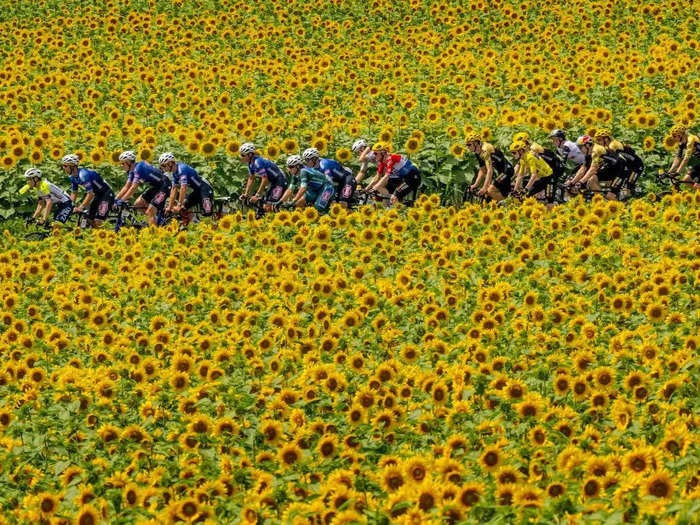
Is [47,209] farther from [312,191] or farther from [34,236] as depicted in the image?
[312,191]

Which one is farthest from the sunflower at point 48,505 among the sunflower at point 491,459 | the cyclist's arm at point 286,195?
the cyclist's arm at point 286,195

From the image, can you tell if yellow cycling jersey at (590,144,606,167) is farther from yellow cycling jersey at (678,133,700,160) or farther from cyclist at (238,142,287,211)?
cyclist at (238,142,287,211)

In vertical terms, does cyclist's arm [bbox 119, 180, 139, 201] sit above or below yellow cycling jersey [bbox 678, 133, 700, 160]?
below

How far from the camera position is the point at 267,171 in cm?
1662

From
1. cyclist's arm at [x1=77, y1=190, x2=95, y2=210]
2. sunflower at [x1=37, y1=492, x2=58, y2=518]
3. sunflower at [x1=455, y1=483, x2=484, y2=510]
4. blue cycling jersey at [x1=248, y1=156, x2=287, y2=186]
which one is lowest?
sunflower at [x1=37, y1=492, x2=58, y2=518]

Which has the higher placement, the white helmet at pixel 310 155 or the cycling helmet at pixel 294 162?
the white helmet at pixel 310 155

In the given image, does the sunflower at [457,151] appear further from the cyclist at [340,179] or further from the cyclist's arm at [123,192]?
the cyclist's arm at [123,192]

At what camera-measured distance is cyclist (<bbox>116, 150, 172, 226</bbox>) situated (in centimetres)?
1653

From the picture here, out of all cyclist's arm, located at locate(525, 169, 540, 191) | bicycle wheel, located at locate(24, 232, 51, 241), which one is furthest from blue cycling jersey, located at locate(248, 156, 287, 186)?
cyclist's arm, located at locate(525, 169, 540, 191)

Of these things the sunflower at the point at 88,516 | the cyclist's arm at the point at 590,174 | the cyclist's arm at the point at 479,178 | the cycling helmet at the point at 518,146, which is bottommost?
the sunflower at the point at 88,516

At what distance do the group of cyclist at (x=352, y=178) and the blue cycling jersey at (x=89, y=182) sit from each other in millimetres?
17

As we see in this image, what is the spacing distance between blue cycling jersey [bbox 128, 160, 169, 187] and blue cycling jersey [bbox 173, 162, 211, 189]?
0.35m

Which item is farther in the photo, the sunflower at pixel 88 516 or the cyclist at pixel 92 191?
the cyclist at pixel 92 191

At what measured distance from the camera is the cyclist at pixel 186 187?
1622 centimetres
